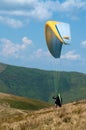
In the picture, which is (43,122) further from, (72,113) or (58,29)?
(58,29)

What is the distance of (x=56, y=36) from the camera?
138ft

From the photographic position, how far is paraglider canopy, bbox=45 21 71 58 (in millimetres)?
42250

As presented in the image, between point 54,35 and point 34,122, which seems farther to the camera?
point 54,35

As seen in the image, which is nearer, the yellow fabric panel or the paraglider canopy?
the yellow fabric panel

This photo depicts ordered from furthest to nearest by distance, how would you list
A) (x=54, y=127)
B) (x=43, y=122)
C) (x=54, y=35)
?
(x=54, y=35), (x=43, y=122), (x=54, y=127)

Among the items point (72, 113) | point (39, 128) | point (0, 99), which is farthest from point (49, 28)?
point (0, 99)

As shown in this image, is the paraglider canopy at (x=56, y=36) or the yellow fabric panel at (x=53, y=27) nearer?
the yellow fabric panel at (x=53, y=27)

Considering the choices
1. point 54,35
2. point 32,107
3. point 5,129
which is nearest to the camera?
point 5,129

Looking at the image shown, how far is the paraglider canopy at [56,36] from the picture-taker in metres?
42.2

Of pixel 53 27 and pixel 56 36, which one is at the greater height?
pixel 53 27

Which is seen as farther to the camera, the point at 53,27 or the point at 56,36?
the point at 53,27

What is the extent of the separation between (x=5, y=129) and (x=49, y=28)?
53.9ft

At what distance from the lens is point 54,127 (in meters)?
27.0

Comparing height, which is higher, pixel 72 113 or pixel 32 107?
pixel 72 113
